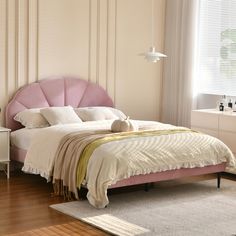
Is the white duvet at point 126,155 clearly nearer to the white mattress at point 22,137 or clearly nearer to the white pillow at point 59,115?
the white mattress at point 22,137

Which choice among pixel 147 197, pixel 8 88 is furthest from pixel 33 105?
pixel 147 197

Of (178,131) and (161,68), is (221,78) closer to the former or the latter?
(161,68)

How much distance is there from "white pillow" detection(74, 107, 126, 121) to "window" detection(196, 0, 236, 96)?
1.43m

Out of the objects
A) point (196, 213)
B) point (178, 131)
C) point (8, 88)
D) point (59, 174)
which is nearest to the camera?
point (196, 213)

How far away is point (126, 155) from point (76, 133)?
68 centimetres

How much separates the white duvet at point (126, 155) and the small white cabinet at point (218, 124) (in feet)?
2.47

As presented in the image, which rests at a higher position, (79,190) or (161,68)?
(161,68)

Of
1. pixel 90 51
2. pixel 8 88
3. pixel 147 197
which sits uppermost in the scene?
pixel 90 51

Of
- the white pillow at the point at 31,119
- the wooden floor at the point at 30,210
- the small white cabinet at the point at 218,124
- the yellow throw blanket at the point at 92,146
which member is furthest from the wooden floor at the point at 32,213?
the small white cabinet at the point at 218,124

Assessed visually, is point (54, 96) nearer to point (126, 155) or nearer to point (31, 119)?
point (31, 119)

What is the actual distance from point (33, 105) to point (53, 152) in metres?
1.28

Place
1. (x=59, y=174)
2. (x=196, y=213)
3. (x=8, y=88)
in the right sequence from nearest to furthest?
(x=196, y=213)
(x=59, y=174)
(x=8, y=88)

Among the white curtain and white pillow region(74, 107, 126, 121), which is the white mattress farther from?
the white curtain

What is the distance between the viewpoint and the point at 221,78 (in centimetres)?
680
